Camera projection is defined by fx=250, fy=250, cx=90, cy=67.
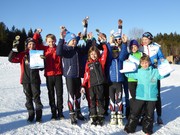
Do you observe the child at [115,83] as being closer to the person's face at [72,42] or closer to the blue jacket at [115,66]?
the blue jacket at [115,66]

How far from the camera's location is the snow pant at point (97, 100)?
5.81 m

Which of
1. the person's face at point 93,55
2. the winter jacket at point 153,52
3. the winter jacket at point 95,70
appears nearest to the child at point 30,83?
the winter jacket at point 95,70

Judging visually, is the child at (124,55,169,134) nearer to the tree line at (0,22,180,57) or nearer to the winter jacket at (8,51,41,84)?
the winter jacket at (8,51,41,84)

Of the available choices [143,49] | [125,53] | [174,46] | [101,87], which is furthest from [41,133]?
[174,46]

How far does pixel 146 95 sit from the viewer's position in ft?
17.9

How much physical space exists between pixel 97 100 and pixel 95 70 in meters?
0.71

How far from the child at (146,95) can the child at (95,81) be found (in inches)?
28.6

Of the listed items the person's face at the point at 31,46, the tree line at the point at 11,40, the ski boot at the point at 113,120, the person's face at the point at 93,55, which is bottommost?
the ski boot at the point at 113,120

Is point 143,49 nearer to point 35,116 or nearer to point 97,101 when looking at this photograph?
point 97,101

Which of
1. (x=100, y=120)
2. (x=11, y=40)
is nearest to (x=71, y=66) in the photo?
(x=100, y=120)

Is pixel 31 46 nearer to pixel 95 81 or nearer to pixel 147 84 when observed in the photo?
pixel 95 81

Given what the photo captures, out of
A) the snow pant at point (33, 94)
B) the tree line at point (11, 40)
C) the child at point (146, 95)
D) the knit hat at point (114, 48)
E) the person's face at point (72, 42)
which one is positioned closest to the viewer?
the child at point (146, 95)

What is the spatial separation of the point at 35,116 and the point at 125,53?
2768 mm

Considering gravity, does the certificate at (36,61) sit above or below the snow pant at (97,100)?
above
